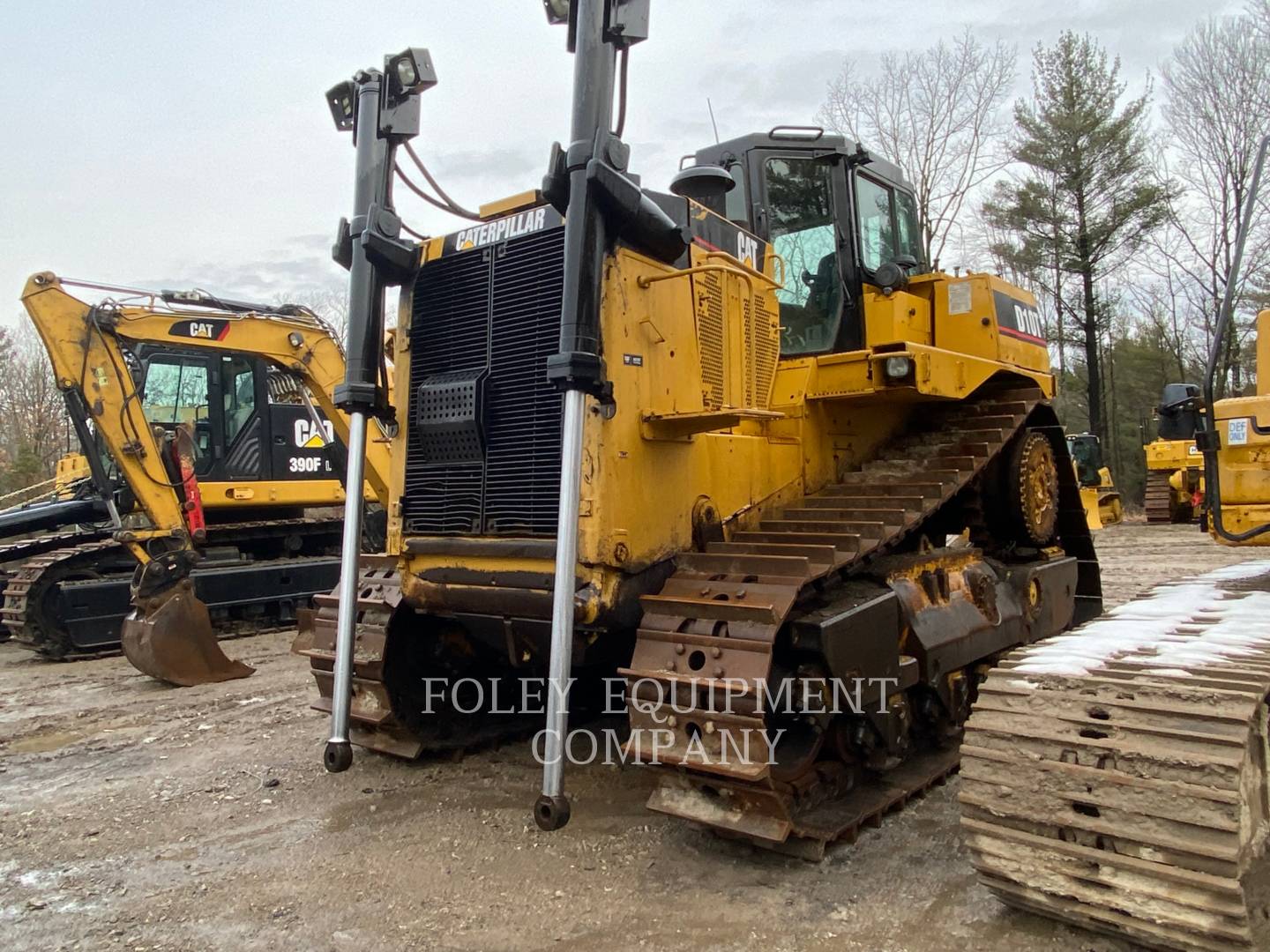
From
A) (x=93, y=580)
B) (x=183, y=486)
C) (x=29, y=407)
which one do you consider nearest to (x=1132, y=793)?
(x=183, y=486)

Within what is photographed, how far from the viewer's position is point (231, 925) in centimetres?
345

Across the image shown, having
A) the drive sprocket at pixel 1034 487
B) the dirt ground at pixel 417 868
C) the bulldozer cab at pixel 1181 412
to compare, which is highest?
the bulldozer cab at pixel 1181 412

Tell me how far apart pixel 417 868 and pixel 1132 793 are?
2583 mm

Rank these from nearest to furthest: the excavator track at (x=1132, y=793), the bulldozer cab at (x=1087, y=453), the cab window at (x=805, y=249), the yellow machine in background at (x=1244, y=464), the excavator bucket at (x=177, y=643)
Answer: the excavator track at (x=1132, y=793)
the yellow machine in background at (x=1244, y=464)
the cab window at (x=805, y=249)
the excavator bucket at (x=177, y=643)
the bulldozer cab at (x=1087, y=453)

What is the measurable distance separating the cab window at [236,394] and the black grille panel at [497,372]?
6.97 m

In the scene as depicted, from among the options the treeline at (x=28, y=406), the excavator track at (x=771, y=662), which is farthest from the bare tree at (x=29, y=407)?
the excavator track at (x=771, y=662)

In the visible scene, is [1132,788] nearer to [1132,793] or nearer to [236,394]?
[1132,793]

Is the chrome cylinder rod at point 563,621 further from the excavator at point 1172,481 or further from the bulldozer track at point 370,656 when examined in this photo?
the excavator at point 1172,481

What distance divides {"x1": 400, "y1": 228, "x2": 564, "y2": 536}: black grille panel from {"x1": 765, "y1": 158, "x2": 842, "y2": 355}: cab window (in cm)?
182

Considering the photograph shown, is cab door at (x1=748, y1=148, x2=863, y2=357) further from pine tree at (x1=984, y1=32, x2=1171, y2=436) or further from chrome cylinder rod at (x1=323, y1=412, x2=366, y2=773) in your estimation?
pine tree at (x1=984, y1=32, x2=1171, y2=436)

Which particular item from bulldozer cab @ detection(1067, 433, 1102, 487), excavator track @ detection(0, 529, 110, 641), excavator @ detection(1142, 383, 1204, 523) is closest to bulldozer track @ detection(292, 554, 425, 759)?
excavator track @ detection(0, 529, 110, 641)

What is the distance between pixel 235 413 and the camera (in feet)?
35.8

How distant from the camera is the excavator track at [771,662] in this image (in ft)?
11.7

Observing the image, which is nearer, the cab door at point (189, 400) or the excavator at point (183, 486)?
the excavator at point (183, 486)
